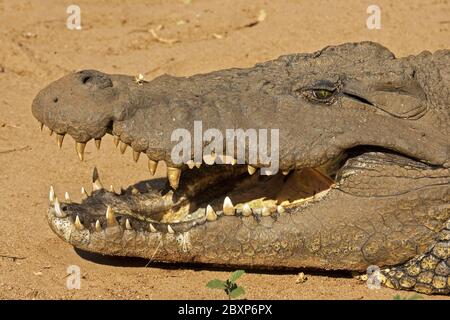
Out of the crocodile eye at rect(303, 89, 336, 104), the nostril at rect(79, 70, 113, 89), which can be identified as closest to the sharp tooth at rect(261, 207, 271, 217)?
the crocodile eye at rect(303, 89, 336, 104)

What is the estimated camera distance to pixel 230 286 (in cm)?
511

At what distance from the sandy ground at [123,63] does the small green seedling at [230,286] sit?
0.35 feet

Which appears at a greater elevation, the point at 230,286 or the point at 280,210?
the point at 280,210

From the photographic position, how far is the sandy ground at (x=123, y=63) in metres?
5.36

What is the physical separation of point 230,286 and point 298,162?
2.81ft

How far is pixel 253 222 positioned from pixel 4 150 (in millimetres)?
3189

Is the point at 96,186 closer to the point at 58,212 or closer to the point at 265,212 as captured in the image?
the point at 58,212

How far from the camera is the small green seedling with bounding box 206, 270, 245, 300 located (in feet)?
16.6

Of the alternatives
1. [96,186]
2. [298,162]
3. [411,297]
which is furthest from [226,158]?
[411,297]

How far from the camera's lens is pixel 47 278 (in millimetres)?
5379

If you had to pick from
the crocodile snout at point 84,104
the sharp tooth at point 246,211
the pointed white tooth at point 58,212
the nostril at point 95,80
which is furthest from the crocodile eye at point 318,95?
the pointed white tooth at point 58,212

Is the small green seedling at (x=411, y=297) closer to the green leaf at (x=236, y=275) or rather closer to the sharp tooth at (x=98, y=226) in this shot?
the green leaf at (x=236, y=275)

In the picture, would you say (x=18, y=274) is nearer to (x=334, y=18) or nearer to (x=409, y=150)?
(x=409, y=150)

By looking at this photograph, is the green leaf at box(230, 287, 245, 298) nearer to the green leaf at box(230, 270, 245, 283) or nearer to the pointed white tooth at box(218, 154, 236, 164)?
the green leaf at box(230, 270, 245, 283)
